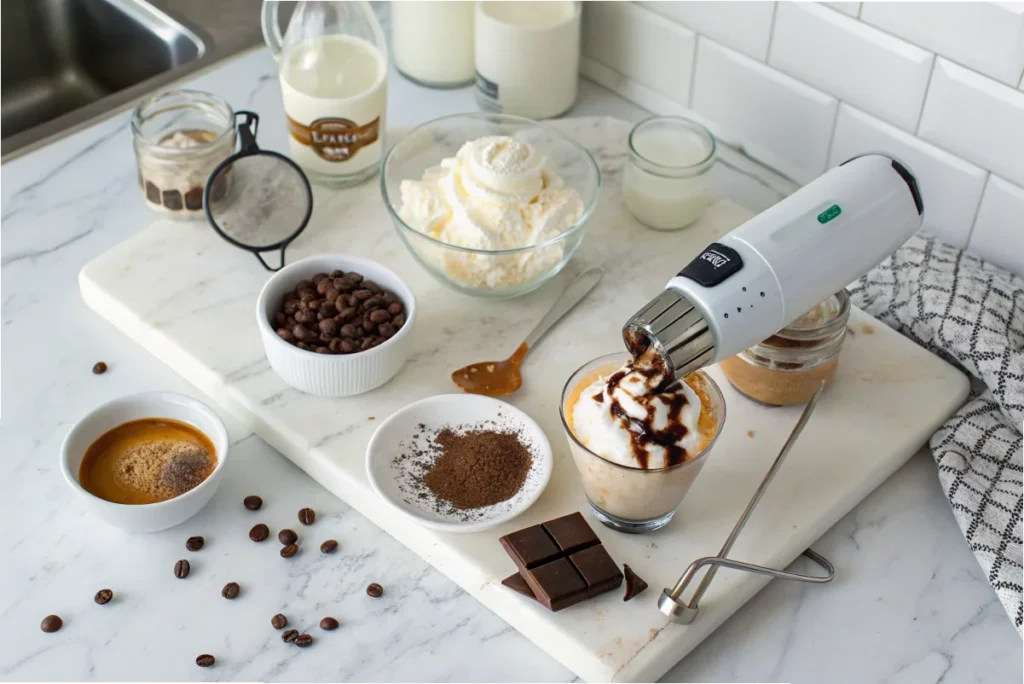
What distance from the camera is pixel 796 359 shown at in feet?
4.07

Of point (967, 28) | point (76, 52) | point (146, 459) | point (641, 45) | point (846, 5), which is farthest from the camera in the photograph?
point (76, 52)

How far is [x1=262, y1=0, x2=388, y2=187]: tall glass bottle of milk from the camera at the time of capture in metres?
1.50

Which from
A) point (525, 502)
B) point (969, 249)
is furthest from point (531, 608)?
point (969, 249)

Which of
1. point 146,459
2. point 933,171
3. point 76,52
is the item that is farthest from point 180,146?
point 933,171

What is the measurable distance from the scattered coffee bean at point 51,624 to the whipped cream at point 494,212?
1.90 feet

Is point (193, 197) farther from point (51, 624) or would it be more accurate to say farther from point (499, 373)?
point (51, 624)

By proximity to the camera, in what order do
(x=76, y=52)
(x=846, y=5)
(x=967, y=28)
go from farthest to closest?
1. (x=76, y=52)
2. (x=846, y=5)
3. (x=967, y=28)

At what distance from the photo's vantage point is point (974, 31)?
1.30 meters

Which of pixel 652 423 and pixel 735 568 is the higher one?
pixel 652 423

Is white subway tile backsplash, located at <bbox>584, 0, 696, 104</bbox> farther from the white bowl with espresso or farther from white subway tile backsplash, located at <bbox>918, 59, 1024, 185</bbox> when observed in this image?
the white bowl with espresso

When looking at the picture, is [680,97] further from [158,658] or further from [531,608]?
[158,658]

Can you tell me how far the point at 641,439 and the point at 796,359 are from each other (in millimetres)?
241

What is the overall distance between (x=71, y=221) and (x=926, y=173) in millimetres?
1128

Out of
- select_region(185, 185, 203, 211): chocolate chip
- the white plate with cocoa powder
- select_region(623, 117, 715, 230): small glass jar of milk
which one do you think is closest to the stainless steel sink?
select_region(185, 185, 203, 211): chocolate chip
